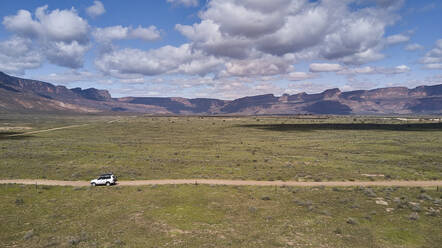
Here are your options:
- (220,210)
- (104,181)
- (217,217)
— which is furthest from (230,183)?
(104,181)

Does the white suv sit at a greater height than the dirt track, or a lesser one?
greater

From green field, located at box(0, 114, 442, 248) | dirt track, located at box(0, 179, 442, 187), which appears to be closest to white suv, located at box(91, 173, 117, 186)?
dirt track, located at box(0, 179, 442, 187)

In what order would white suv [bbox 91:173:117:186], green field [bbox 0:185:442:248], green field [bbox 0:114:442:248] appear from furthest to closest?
white suv [bbox 91:173:117:186] → green field [bbox 0:114:442:248] → green field [bbox 0:185:442:248]

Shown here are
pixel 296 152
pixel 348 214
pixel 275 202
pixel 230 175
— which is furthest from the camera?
pixel 296 152

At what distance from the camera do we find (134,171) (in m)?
50.9

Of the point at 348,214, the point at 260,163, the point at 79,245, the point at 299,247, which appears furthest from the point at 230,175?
the point at 79,245

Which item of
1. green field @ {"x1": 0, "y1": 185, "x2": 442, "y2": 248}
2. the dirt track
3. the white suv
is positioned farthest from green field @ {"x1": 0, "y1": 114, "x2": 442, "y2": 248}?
the white suv

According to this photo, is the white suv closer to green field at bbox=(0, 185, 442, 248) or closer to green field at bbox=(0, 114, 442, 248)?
green field at bbox=(0, 185, 442, 248)

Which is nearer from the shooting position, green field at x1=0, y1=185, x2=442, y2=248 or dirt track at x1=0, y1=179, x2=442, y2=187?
green field at x1=0, y1=185, x2=442, y2=248

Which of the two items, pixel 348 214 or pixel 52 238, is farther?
pixel 348 214

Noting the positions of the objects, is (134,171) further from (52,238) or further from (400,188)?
(400,188)

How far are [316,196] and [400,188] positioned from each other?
14.5 m

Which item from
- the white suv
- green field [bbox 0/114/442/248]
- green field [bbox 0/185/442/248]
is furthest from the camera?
the white suv

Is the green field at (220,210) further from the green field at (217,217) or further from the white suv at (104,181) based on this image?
the white suv at (104,181)
